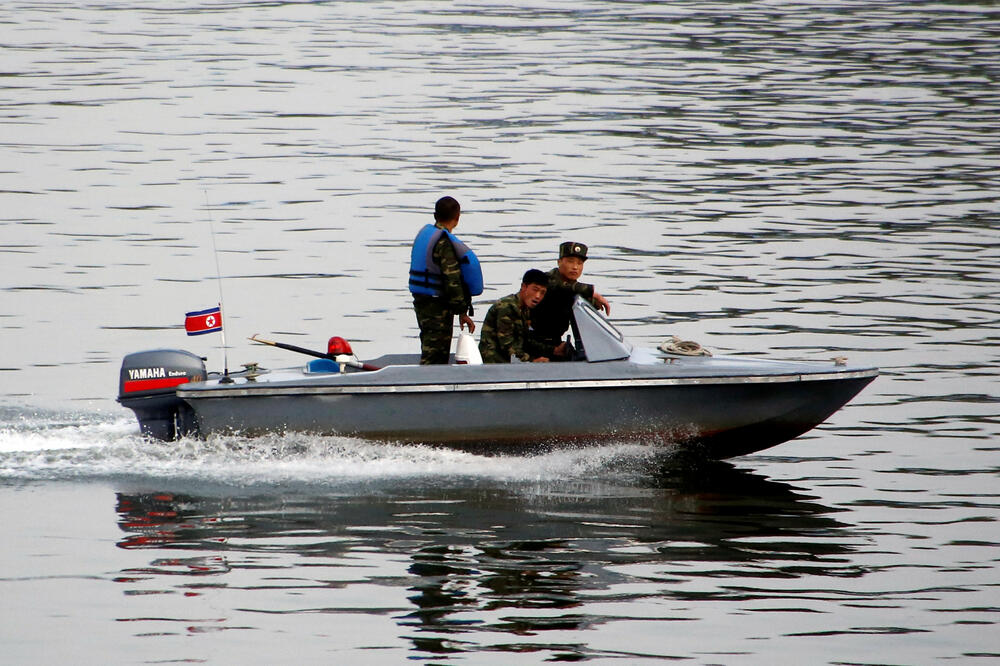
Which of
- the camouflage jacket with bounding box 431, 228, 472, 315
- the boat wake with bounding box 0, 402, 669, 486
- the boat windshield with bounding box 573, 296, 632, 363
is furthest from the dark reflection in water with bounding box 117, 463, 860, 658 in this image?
the camouflage jacket with bounding box 431, 228, 472, 315

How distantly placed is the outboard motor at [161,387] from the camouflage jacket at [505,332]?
2.18 meters

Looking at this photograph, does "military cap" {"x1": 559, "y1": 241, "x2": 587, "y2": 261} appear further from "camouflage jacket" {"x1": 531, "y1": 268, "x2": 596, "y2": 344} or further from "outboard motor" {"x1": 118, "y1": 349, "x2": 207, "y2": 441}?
"outboard motor" {"x1": 118, "y1": 349, "x2": 207, "y2": 441}

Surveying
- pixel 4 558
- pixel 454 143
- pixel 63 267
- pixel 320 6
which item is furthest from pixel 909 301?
pixel 320 6

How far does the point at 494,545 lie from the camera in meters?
10.1

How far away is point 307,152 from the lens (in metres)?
30.5

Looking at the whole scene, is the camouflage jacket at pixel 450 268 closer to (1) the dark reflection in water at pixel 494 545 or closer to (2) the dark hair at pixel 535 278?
(2) the dark hair at pixel 535 278

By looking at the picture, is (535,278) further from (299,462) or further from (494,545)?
(494,545)

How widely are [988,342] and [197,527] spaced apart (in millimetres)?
9406

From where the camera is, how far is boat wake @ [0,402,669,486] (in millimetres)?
11578

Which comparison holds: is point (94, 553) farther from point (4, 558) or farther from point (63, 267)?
point (63, 267)

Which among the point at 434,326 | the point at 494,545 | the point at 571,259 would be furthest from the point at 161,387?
the point at 571,259

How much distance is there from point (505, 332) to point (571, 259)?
777mm

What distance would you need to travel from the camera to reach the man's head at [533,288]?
38.6 feet

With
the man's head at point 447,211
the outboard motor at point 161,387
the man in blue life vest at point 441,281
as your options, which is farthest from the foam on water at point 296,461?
the man's head at point 447,211
